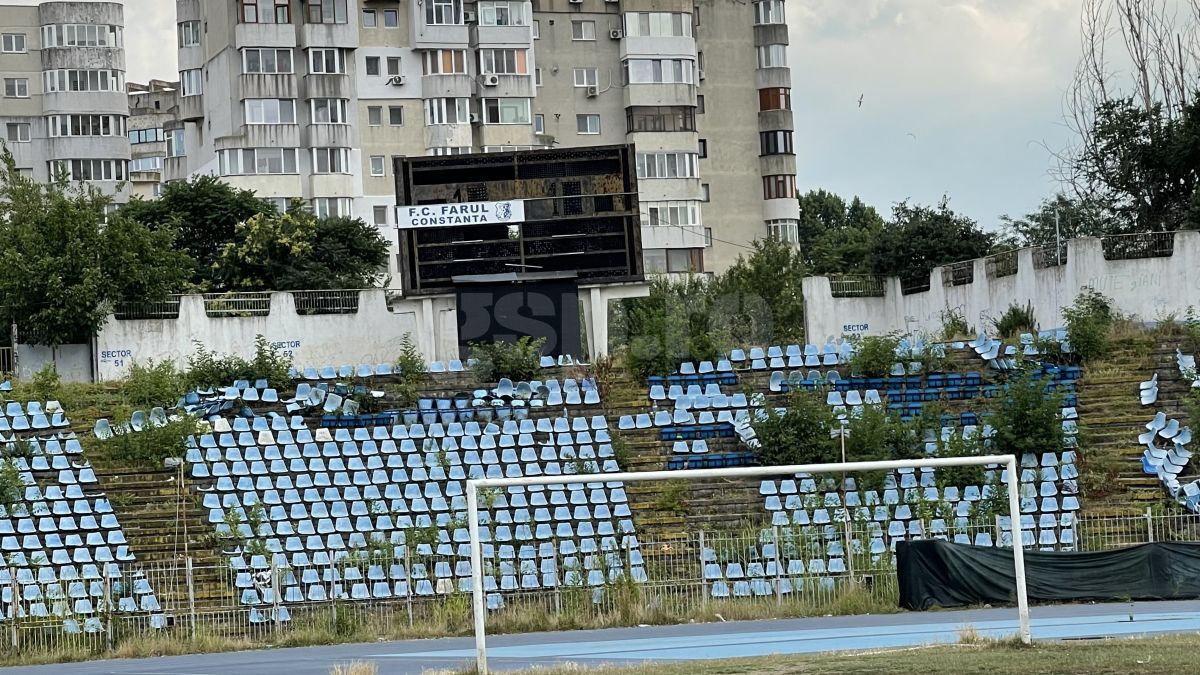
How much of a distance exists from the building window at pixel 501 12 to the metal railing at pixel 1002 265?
40.1 meters

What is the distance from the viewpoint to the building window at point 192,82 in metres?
85.5

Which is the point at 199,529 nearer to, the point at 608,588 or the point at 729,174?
the point at 608,588

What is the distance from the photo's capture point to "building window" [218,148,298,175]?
80812 millimetres

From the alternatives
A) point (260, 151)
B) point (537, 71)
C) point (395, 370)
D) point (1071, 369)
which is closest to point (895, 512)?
point (1071, 369)

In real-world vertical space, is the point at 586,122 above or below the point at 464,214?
above

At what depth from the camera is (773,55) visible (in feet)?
310

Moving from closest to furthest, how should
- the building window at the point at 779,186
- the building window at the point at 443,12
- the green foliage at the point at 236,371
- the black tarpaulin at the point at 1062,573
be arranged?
the black tarpaulin at the point at 1062,573 → the green foliage at the point at 236,371 → the building window at the point at 443,12 → the building window at the point at 779,186

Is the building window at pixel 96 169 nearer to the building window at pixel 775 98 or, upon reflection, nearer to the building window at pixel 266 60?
the building window at pixel 266 60

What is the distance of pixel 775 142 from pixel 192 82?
101ft

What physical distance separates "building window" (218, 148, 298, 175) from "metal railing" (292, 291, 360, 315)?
31519 mm

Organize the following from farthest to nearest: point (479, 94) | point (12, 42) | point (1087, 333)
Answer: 1. point (12, 42)
2. point (479, 94)
3. point (1087, 333)

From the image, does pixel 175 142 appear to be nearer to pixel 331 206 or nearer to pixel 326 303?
pixel 331 206

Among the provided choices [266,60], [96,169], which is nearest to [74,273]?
[266,60]

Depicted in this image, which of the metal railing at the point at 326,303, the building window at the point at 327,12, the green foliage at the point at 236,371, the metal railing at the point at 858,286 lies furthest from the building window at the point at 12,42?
the green foliage at the point at 236,371
